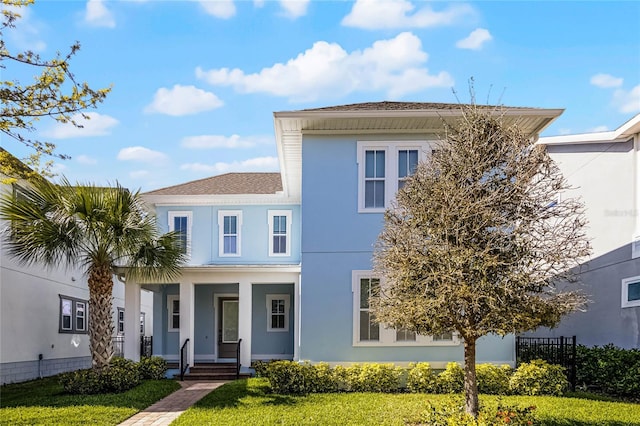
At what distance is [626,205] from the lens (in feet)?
47.9

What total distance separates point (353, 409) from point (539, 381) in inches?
167

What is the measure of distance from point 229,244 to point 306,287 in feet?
21.3

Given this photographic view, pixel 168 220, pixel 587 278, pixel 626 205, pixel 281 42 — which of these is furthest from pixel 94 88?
pixel 587 278

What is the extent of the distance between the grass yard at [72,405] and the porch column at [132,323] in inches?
74.3

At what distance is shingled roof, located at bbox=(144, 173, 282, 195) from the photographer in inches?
760

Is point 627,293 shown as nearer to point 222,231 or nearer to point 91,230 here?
point 222,231

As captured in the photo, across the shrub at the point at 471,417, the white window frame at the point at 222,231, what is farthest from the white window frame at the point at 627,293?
the white window frame at the point at 222,231

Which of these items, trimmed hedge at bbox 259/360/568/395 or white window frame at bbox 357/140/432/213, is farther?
white window frame at bbox 357/140/432/213

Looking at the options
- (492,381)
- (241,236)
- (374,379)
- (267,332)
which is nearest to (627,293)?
(492,381)

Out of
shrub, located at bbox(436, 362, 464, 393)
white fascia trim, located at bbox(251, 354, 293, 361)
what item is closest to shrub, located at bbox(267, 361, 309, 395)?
→ shrub, located at bbox(436, 362, 464, 393)

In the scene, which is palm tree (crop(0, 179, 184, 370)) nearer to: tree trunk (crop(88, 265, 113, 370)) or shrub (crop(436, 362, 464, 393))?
tree trunk (crop(88, 265, 113, 370))

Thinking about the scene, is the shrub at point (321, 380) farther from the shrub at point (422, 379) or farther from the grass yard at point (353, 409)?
the shrub at point (422, 379)

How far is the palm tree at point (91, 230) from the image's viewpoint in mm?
12273

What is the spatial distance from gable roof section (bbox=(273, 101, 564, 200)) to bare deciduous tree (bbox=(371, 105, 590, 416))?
3.26m
